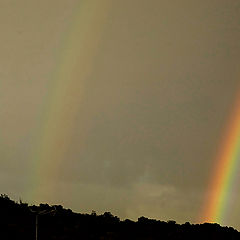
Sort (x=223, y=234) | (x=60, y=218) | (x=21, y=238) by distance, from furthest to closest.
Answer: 1. (x=223, y=234)
2. (x=60, y=218)
3. (x=21, y=238)

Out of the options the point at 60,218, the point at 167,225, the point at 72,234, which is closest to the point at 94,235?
the point at 72,234

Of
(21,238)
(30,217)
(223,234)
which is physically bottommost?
(21,238)

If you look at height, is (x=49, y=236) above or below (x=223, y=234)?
below

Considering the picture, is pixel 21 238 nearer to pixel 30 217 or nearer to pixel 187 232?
pixel 30 217

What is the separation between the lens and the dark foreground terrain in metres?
66.4

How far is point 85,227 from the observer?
74312 mm

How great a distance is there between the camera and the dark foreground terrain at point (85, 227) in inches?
2613

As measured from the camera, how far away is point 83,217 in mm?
81375

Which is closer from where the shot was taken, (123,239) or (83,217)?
(123,239)

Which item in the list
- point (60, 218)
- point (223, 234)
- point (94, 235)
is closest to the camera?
point (94, 235)

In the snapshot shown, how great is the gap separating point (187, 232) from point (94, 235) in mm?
21709

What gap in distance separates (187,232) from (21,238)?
33.9m

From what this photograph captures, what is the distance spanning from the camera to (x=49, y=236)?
65625 millimetres

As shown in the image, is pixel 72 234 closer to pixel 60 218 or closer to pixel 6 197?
pixel 60 218
